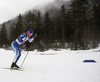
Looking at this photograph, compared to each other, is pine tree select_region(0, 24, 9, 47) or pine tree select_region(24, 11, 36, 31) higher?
pine tree select_region(24, 11, 36, 31)

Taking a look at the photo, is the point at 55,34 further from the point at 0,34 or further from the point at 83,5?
the point at 0,34

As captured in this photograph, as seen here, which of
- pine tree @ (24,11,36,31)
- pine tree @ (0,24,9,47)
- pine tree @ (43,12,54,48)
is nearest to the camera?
pine tree @ (24,11,36,31)

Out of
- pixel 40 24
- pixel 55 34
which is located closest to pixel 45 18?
pixel 40 24

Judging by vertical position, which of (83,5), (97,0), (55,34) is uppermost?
(97,0)

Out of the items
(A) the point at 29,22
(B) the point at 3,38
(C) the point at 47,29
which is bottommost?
(B) the point at 3,38

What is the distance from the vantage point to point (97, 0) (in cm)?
2428

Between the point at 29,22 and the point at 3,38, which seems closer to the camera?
the point at 29,22

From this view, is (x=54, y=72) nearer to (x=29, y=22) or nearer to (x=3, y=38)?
(x=29, y=22)

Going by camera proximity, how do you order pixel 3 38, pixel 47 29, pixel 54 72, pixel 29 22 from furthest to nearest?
pixel 3 38, pixel 47 29, pixel 29 22, pixel 54 72

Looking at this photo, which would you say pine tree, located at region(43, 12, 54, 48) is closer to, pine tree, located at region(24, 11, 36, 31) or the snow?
pine tree, located at region(24, 11, 36, 31)

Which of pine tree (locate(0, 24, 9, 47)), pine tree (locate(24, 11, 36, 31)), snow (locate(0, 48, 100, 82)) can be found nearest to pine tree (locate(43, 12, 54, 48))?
pine tree (locate(24, 11, 36, 31))

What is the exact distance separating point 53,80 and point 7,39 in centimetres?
3248

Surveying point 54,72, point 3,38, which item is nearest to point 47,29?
point 3,38

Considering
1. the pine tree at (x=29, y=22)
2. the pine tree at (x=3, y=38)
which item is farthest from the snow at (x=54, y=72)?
the pine tree at (x=3, y=38)
